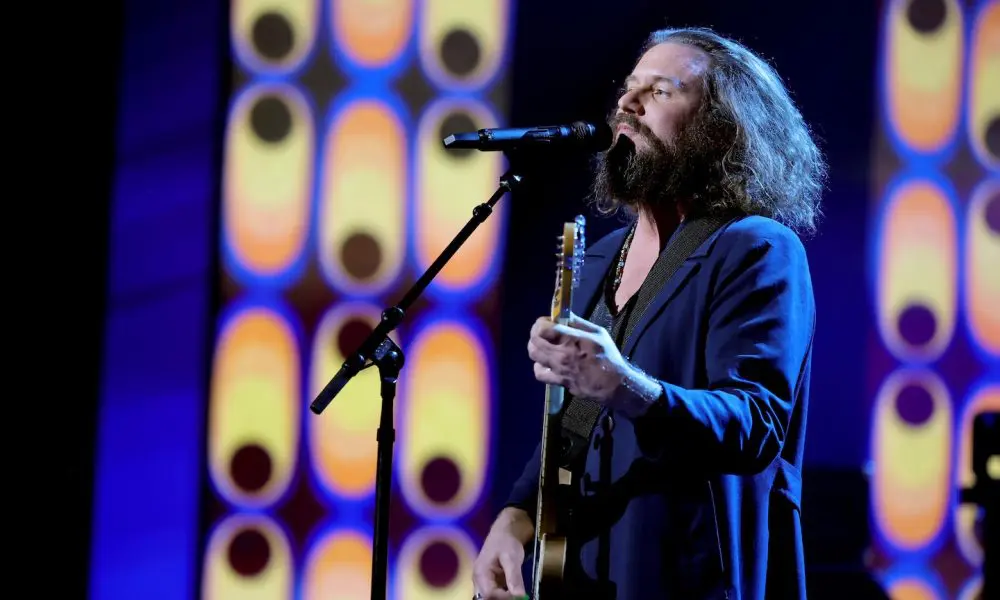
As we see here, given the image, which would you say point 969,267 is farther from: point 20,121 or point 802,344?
point 20,121

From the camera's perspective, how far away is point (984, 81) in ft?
10.3

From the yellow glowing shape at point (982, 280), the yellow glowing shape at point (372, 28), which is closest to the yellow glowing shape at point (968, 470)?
the yellow glowing shape at point (982, 280)

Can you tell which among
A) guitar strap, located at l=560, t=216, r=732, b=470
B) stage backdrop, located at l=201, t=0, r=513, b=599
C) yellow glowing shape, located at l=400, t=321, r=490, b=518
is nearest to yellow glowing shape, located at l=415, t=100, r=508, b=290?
stage backdrop, located at l=201, t=0, r=513, b=599

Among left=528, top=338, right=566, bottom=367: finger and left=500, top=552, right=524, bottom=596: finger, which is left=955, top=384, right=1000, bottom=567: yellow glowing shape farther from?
left=528, top=338, right=566, bottom=367: finger

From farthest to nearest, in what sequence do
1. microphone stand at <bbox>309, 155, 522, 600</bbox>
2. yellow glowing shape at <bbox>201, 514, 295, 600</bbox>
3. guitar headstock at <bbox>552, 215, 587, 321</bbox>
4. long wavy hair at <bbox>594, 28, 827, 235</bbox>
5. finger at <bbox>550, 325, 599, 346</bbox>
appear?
yellow glowing shape at <bbox>201, 514, 295, 600</bbox>
microphone stand at <bbox>309, 155, 522, 600</bbox>
long wavy hair at <bbox>594, 28, 827, 235</bbox>
guitar headstock at <bbox>552, 215, 587, 321</bbox>
finger at <bbox>550, 325, 599, 346</bbox>

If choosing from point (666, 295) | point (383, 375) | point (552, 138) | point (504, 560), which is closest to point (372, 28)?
point (383, 375)

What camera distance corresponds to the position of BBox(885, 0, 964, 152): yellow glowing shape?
3.08 m

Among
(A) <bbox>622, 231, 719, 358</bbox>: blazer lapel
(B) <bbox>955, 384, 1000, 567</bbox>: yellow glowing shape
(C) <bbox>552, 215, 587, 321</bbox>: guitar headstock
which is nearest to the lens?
(C) <bbox>552, 215, 587, 321</bbox>: guitar headstock

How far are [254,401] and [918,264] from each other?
2.01 metres

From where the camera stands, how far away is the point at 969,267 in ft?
10.2

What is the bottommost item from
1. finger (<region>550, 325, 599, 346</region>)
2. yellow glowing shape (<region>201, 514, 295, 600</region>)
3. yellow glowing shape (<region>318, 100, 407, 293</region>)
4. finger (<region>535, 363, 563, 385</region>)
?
yellow glowing shape (<region>201, 514, 295, 600</region>)

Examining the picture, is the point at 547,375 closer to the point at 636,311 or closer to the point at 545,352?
the point at 545,352

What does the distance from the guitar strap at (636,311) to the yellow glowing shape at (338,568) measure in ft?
5.03

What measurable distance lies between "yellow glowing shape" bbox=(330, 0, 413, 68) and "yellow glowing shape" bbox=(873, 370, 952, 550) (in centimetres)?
179
